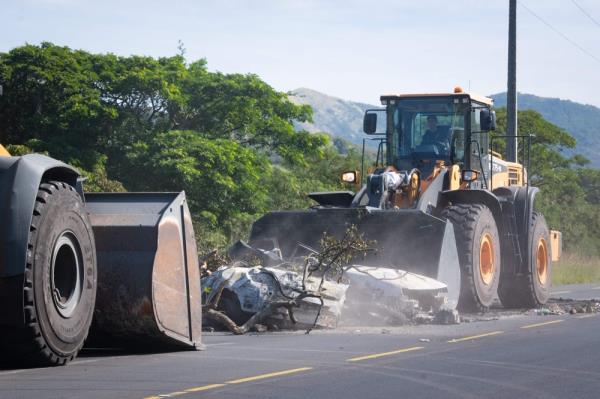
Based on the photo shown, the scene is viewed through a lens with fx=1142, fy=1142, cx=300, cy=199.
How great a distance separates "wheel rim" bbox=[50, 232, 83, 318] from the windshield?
35.0 ft

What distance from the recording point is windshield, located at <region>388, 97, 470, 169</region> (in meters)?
20.1

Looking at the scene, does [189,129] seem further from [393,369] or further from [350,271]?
[393,369]

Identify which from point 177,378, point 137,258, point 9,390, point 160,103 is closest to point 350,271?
point 137,258

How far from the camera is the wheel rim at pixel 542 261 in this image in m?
21.8

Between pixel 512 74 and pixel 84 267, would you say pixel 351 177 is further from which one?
pixel 512 74

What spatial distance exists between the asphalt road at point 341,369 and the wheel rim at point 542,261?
7599 mm

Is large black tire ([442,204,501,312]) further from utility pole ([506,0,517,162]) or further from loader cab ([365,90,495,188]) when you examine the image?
utility pole ([506,0,517,162])

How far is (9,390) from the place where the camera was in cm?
844

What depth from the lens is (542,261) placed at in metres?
22.2

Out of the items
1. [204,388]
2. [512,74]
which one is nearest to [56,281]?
[204,388]

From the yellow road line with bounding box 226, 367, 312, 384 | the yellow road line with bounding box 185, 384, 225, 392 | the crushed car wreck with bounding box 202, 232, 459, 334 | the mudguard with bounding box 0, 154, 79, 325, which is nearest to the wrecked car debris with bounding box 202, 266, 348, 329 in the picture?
the crushed car wreck with bounding box 202, 232, 459, 334

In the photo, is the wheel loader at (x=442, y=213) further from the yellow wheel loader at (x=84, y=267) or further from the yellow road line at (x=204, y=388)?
the yellow road line at (x=204, y=388)

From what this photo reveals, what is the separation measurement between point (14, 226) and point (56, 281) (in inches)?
47.8

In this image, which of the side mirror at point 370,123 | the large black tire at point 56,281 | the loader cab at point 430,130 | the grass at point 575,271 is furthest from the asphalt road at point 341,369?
the grass at point 575,271
